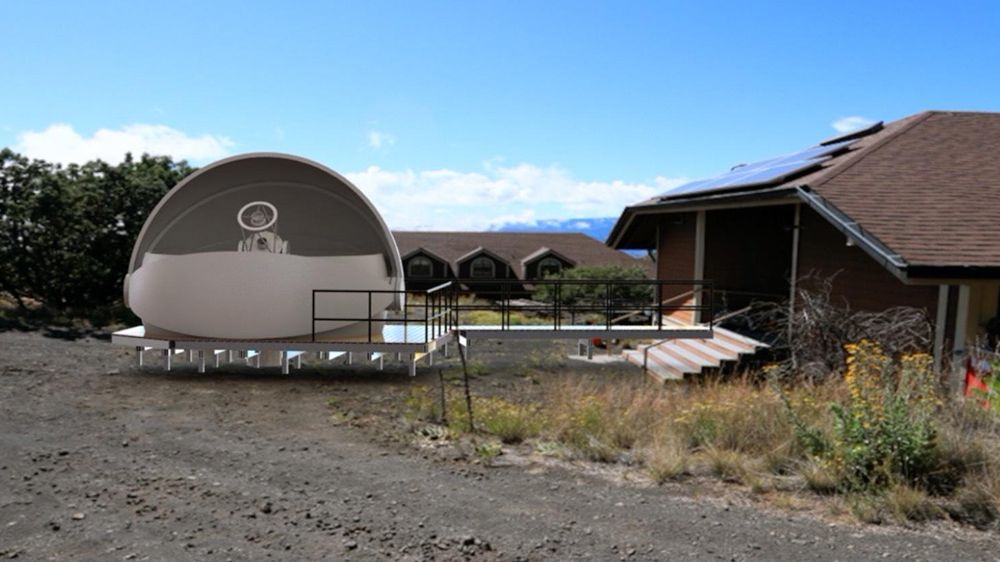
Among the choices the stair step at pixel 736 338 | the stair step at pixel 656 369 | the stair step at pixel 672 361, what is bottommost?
the stair step at pixel 656 369

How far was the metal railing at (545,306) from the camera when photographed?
11170 mm

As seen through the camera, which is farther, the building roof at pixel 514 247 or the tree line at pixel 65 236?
the building roof at pixel 514 247

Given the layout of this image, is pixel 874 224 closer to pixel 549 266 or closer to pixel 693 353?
pixel 693 353

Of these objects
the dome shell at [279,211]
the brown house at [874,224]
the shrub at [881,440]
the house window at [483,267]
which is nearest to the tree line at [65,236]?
the dome shell at [279,211]

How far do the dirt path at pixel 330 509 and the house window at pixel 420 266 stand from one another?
104 ft

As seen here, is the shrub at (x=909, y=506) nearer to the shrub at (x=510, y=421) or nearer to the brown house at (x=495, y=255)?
the shrub at (x=510, y=421)

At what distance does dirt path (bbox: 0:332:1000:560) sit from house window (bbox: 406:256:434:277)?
104 feet

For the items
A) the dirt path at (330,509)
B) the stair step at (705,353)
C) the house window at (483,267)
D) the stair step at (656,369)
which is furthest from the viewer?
the house window at (483,267)

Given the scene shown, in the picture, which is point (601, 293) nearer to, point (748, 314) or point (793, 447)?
point (748, 314)

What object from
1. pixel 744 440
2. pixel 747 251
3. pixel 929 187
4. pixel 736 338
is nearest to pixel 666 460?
pixel 744 440

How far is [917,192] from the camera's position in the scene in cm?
1155

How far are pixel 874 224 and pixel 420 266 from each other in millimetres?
31464

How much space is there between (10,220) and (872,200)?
2354cm

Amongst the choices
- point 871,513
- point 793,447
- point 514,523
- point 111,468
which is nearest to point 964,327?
point 793,447
